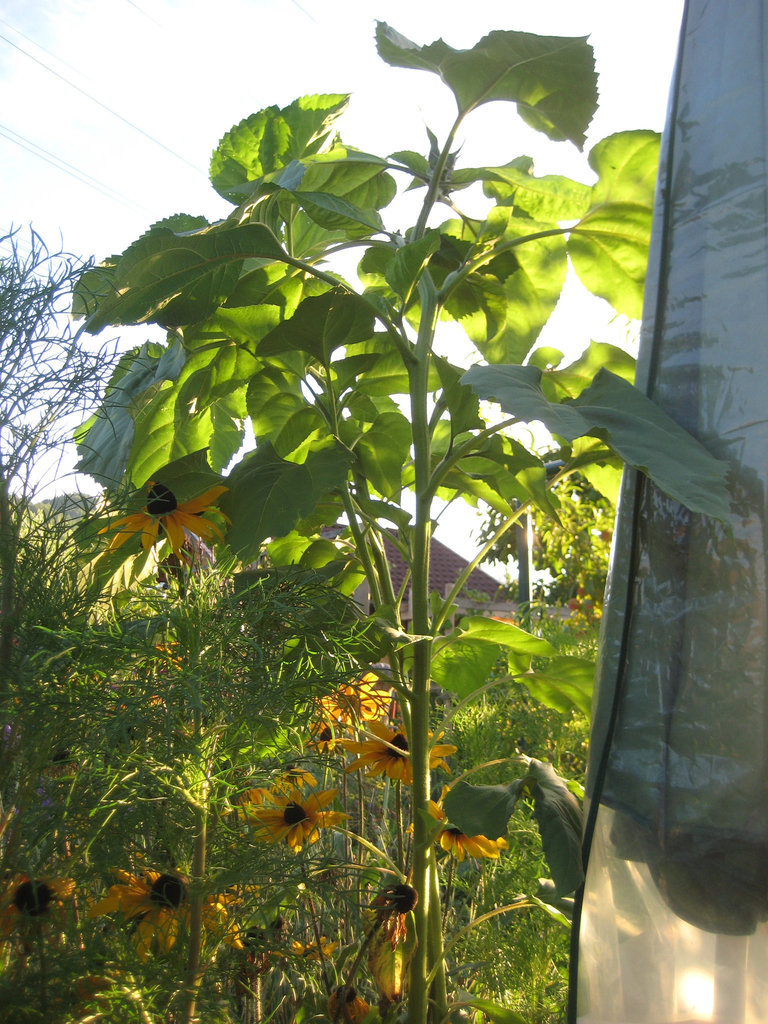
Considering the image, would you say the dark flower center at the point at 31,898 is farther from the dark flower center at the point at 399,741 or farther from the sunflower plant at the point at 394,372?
the dark flower center at the point at 399,741

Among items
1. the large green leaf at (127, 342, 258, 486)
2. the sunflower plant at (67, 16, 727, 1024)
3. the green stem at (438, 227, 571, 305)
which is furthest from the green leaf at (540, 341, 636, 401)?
the large green leaf at (127, 342, 258, 486)

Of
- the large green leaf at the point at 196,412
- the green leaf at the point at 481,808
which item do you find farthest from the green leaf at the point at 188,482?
the green leaf at the point at 481,808

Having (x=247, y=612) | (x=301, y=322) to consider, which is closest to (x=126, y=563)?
(x=247, y=612)

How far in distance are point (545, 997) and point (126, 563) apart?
88 centimetres

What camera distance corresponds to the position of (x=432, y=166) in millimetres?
1126

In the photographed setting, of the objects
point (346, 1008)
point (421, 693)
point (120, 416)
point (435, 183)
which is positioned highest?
point (435, 183)

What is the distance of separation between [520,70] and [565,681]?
0.74 m

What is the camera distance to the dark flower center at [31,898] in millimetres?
719

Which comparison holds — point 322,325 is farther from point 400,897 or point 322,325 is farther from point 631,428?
point 400,897

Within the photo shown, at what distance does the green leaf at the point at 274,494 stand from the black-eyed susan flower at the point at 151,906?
333 millimetres

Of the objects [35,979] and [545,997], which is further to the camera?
[545,997]

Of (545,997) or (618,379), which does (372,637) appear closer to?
(618,379)

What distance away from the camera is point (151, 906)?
823 millimetres

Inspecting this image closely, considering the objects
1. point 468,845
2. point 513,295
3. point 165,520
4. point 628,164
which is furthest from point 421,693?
point 628,164
